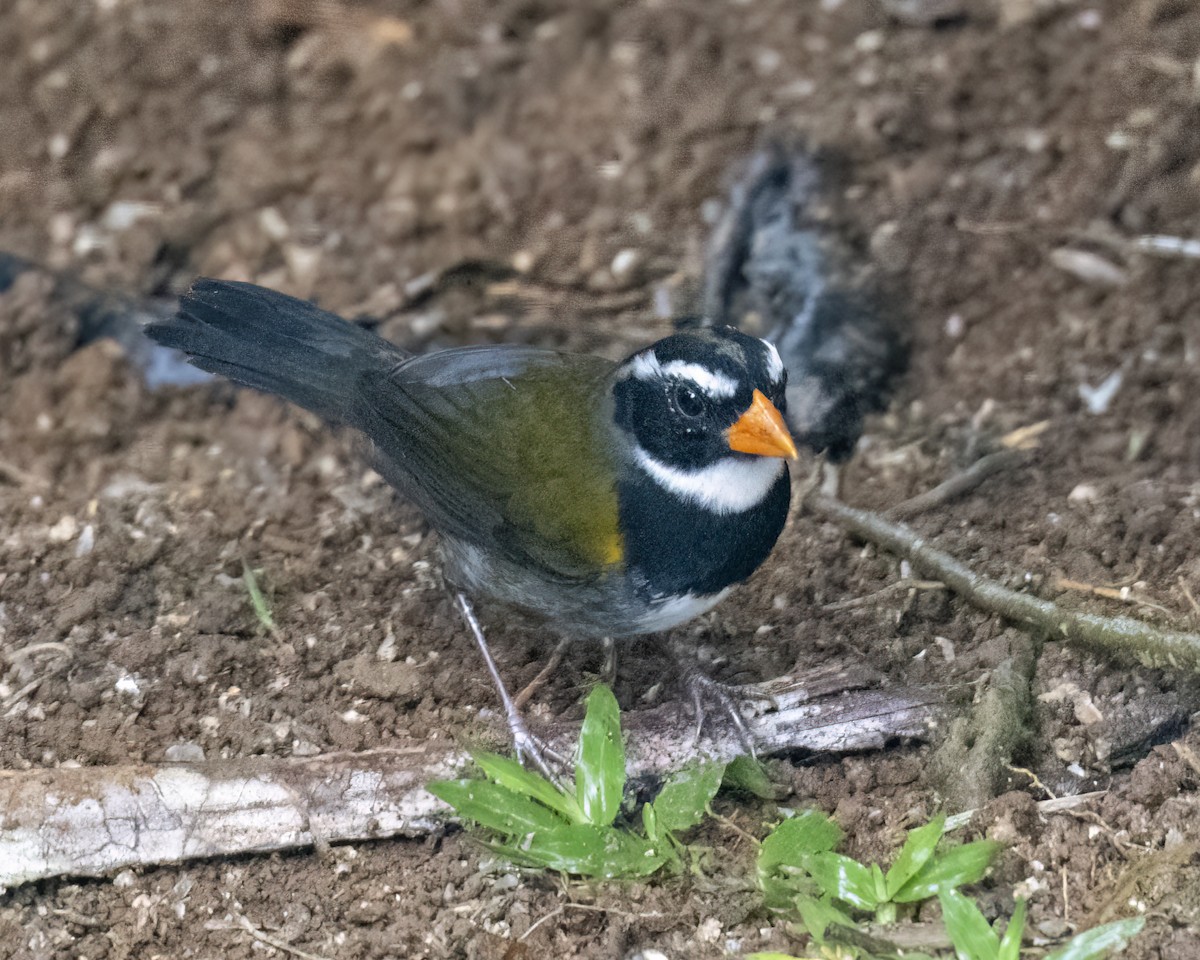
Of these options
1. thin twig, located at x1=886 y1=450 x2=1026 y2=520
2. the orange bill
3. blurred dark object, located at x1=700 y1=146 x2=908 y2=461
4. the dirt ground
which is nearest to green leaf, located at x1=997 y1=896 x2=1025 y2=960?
the dirt ground

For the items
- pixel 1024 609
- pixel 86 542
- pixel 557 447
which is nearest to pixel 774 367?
pixel 557 447

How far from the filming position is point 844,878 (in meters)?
3.10

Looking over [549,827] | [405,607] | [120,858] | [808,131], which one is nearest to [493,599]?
[405,607]

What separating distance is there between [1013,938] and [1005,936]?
5cm

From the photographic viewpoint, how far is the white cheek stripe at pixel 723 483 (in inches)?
139

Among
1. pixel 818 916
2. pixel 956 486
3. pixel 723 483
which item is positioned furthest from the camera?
pixel 956 486

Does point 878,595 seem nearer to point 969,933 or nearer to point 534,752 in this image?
point 534,752

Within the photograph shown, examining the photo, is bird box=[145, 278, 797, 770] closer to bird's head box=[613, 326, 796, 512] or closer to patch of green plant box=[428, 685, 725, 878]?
bird's head box=[613, 326, 796, 512]

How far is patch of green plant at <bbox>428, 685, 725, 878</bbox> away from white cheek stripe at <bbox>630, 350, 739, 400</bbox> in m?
0.83

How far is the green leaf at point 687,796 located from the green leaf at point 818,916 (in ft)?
1.21

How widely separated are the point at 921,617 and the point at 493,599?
1.33m

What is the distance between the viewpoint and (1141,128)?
527 cm

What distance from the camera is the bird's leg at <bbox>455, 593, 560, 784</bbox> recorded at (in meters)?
3.67

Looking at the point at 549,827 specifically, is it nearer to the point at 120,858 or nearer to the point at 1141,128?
the point at 120,858
